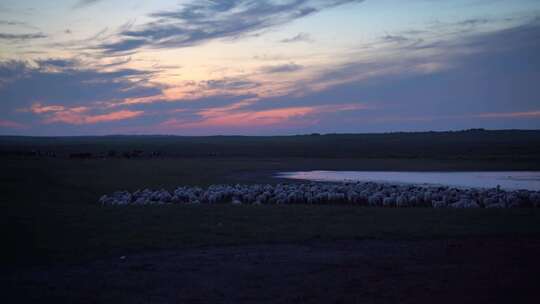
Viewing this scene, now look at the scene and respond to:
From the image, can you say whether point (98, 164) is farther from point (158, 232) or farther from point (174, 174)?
point (158, 232)

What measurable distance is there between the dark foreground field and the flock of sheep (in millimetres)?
2453

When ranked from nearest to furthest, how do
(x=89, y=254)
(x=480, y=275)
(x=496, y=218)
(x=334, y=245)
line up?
(x=480, y=275)
(x=89, y=254)
(x=334, y=245)
(x=496, y=218)

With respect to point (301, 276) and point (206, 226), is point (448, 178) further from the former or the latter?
point (301, 276)

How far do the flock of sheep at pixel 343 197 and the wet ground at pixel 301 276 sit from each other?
25.8ft

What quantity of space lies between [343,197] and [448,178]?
46.3 ft

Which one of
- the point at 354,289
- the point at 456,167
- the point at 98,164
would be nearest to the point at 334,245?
the point at 354,289

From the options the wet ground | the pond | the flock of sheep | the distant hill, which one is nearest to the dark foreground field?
the wet ground

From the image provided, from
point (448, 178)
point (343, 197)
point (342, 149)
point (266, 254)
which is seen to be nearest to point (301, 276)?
point (266, 254)

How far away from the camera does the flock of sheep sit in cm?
1938

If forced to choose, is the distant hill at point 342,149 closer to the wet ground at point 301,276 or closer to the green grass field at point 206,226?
the green grass field at point 206,226

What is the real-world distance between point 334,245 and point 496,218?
6.01 metres

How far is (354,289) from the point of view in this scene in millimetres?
8453

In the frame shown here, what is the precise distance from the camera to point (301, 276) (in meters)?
9.34

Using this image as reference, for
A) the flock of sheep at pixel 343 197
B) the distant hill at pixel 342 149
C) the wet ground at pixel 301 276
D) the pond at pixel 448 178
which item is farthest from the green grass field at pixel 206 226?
the distant hill at pixel 342 149
